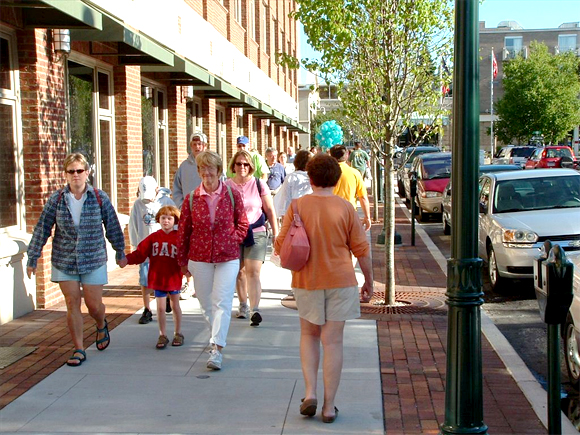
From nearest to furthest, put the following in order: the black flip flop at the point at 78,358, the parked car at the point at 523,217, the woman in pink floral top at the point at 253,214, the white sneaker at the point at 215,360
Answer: the white sneaker at the point at 215,360, the black flip flop at the point at 78,358, the woman in pink floral top at the point at 253,214, the parked car at the point at 523,217

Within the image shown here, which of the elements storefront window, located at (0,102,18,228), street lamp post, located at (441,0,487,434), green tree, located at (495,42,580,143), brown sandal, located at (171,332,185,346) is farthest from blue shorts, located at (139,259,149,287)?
green tree, located at (495,42,580,143)

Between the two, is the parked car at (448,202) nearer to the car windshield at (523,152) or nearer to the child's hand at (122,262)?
the child's hand at (122,262)

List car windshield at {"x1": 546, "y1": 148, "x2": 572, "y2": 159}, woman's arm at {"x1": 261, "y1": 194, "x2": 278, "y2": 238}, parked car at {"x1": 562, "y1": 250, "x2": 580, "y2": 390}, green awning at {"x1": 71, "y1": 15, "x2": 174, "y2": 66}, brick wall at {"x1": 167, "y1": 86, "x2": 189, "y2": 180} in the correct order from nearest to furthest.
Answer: parked car at {"x1": 562, "y1": 250, "x2": 580, "y2": 390} < woman's arm at {"x1": 261, "y1": 194, "x2": 278, "y2": 238} < green awning at {"x1": 71, "y1": 15, "x2": 174, "y2": 66} < brick wall at {"x1": 167, "y1": 86, "x2": 189, "y2": 180} < car windshield at {"x1": 546, "y1": 148, "x2": 572, "y2": 159}

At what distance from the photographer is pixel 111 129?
41.1 feet

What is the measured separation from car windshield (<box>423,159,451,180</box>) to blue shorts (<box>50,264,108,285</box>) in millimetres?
16132

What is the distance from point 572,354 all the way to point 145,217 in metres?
4.47

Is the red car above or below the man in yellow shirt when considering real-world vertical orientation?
above

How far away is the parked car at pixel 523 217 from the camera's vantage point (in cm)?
1059

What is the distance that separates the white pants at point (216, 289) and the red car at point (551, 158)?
3461cm

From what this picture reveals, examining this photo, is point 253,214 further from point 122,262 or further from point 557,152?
point 557,152

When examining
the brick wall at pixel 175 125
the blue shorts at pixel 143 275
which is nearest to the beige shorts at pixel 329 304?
the blue shorts at pixel 143 275

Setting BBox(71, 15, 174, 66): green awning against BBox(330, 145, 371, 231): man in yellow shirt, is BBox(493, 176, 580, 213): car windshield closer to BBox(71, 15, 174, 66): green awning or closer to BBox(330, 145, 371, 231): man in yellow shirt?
BBox(330, 145, 371, 231): man in yellow shirt

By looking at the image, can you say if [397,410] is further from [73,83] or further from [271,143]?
[271,143]

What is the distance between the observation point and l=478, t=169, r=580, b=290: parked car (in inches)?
417
